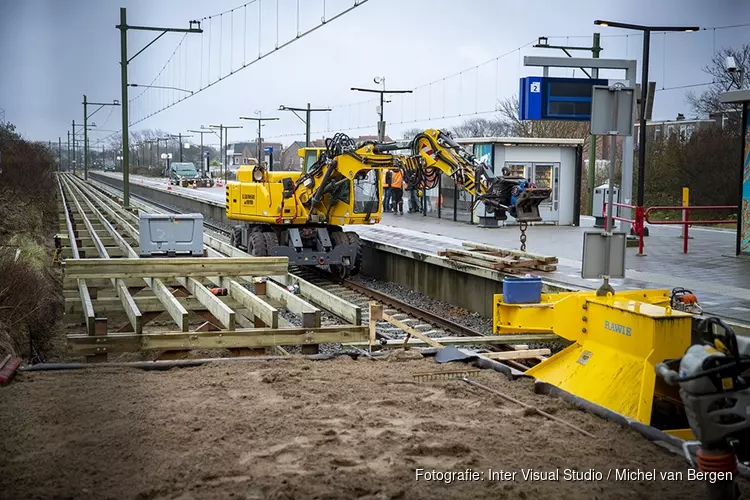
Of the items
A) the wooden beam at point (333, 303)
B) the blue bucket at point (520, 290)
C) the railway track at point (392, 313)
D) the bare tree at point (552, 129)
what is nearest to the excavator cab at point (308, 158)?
the railway track at point (392, 313)

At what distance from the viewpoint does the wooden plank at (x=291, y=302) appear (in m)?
10.1

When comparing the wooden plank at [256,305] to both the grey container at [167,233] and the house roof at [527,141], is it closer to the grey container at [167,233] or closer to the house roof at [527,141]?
the grey container at [167,233]

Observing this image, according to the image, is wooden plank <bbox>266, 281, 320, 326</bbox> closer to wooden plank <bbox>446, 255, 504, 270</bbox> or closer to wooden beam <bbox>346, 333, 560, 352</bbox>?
wooden beam <bbox>346, 333, 560, 352</bbox>

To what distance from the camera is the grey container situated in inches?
749

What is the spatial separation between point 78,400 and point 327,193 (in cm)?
1298

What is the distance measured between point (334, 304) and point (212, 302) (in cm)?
164

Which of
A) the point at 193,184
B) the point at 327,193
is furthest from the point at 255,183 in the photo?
the point at 193,184

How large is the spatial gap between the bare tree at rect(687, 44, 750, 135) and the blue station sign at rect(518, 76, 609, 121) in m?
3.25

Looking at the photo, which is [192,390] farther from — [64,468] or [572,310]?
[572,310]

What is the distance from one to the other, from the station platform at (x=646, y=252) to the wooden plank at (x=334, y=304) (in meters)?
4.30

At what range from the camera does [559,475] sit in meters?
5.41

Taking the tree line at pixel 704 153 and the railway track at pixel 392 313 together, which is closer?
the railway track at pixel 392 313

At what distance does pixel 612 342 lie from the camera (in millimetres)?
7879

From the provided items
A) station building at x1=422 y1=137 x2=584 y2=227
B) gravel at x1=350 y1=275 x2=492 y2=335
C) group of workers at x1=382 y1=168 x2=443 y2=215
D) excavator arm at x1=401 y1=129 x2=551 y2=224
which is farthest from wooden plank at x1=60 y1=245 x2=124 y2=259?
group of workers at x1=382 y1=168 x2=443 y2=215
